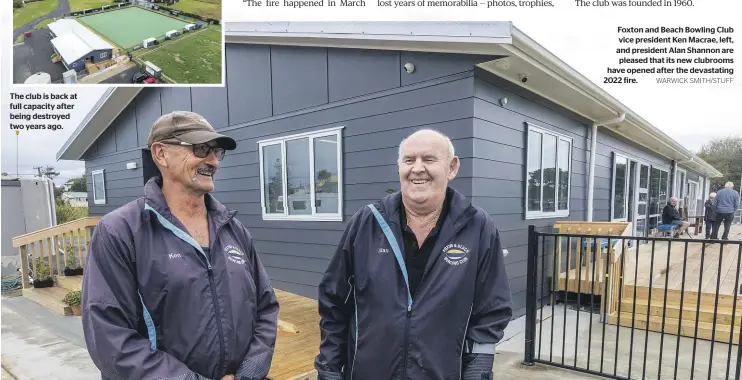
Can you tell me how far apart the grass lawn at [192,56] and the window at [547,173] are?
2936 mm

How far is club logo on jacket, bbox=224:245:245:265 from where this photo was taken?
48.1 inches

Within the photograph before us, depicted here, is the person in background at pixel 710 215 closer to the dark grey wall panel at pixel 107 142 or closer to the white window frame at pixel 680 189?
the white window frame at pixel 680 189

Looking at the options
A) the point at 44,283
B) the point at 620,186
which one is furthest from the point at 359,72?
the point at 620,186

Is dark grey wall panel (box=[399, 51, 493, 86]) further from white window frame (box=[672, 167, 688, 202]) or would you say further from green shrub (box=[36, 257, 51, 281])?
white window frame (box=[672, 167, 688, 202])

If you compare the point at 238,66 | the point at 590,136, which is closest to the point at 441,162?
the point at 238,66

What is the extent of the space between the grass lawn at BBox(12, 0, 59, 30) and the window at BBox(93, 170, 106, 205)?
5987mm

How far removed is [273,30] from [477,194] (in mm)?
2366

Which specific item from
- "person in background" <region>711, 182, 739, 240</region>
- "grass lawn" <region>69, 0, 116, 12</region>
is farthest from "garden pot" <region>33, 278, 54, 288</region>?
"person in background" <region>711, 182, 739, 240</region>

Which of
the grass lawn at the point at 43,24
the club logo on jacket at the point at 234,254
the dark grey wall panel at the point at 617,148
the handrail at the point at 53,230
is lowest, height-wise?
the handrail at the point at 53,230

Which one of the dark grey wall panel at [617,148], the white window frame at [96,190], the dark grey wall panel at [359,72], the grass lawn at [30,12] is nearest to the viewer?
the grass lawn at [30,12]

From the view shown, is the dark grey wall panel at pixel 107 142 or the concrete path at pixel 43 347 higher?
the dark grey wall panel at pixel 107 142

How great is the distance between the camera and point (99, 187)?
25.7 feet

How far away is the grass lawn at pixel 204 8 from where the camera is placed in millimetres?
2607

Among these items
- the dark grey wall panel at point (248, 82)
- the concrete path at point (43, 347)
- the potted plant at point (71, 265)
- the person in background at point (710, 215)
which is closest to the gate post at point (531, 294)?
the concrete path at point (43, 347)
